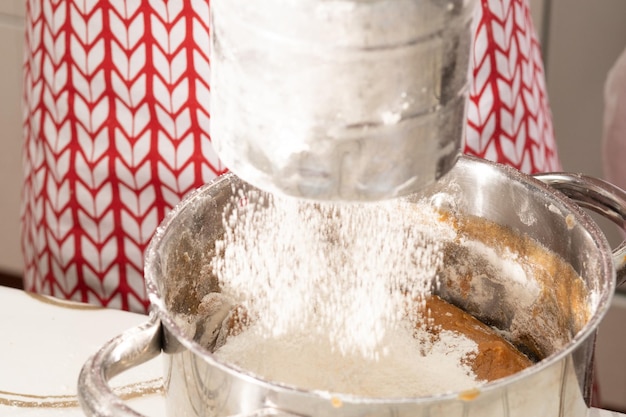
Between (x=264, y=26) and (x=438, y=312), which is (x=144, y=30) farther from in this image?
(x=264, y=26)

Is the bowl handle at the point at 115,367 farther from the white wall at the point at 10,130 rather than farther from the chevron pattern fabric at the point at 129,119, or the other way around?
the white wall at the point at 10,130

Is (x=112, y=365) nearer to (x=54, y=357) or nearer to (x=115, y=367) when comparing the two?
(x=115, y=367)

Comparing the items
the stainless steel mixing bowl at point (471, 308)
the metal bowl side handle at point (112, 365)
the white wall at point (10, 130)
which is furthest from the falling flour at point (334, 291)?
the white wall at point (10, 130)

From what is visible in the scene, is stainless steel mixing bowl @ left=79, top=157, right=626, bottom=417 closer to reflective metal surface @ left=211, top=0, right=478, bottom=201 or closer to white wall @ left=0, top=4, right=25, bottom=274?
reflective metal surface @ left=211, top=0, right=478, bottom=201

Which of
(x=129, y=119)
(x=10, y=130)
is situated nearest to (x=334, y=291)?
(x=129, y=119)

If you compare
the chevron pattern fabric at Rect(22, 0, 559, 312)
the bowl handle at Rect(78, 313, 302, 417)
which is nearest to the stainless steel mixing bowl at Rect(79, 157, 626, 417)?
the bowl handle at Rect(78, 313, 302, 417)
